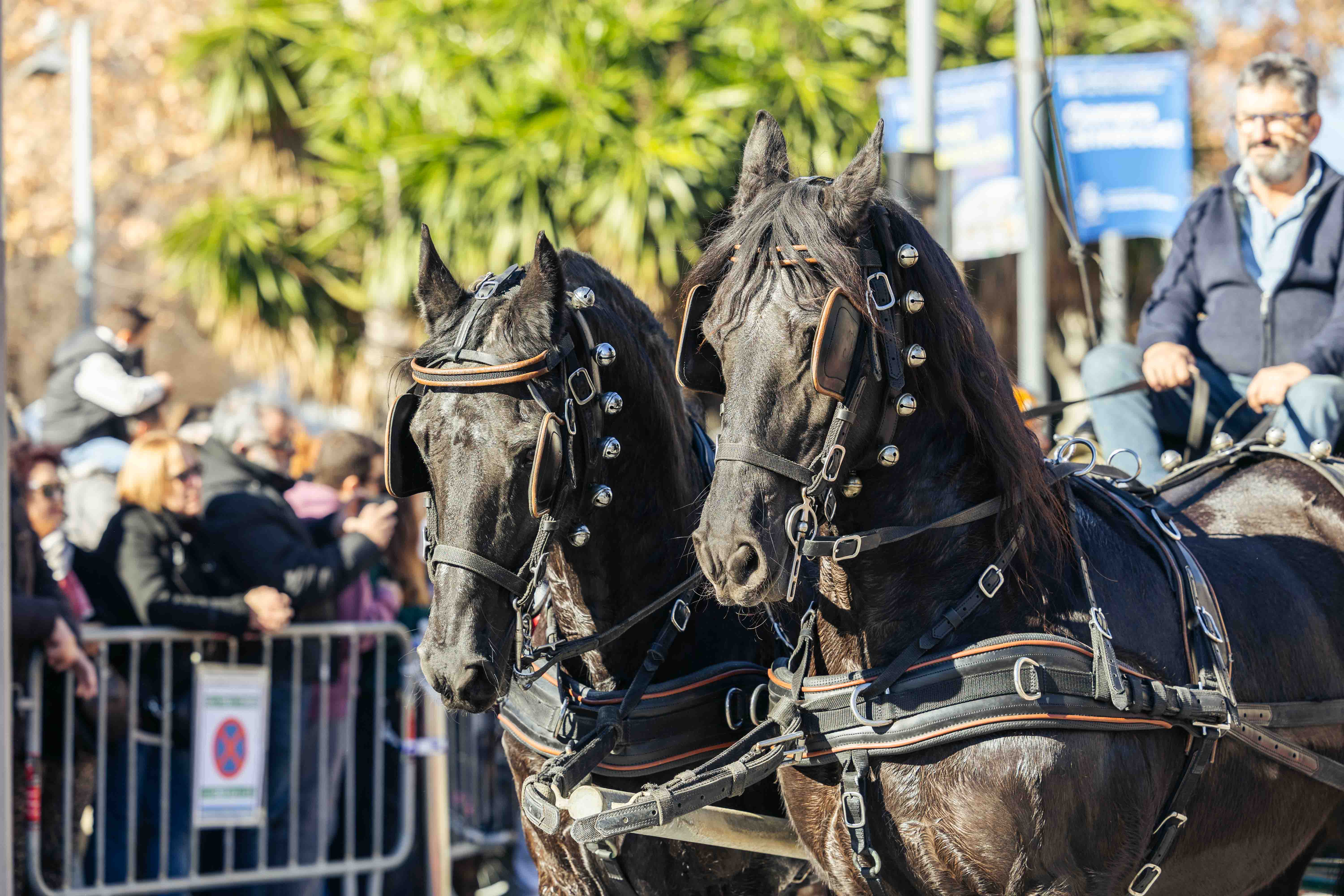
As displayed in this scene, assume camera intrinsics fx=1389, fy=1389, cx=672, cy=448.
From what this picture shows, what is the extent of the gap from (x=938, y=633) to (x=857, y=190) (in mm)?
890

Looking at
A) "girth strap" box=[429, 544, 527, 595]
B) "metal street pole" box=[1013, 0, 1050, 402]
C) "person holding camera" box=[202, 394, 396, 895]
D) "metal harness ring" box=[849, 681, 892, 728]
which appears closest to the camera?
"metal harness ring" box=[849, 681, 892, 728]

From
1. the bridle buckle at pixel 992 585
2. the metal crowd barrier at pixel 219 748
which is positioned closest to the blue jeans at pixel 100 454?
the metal crowd barrier at pixel 219 748

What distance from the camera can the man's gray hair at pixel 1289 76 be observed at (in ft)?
13.9

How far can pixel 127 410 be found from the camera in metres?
7.60

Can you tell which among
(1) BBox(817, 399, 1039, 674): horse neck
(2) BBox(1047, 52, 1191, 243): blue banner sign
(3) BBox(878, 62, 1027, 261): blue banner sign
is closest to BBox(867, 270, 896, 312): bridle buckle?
(1) BBox(817, 399, 1039, 674): horse neck

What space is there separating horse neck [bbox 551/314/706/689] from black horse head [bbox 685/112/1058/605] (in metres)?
0.64

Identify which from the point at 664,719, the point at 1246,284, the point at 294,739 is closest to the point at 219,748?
the point at 294,739

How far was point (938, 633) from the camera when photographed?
9.12 feet

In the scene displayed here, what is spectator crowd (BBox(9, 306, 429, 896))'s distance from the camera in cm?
550

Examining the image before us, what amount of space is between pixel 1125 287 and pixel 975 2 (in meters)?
3.42

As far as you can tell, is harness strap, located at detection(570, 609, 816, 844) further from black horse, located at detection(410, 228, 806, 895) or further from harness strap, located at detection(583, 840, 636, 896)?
black horse, located at detection(410, 228, 806, 895)

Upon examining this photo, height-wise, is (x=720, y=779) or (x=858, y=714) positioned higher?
(x=858, y=714)

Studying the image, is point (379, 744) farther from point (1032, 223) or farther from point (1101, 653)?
point (1032, 223)

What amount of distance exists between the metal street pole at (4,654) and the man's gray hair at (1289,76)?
12.5 feet
